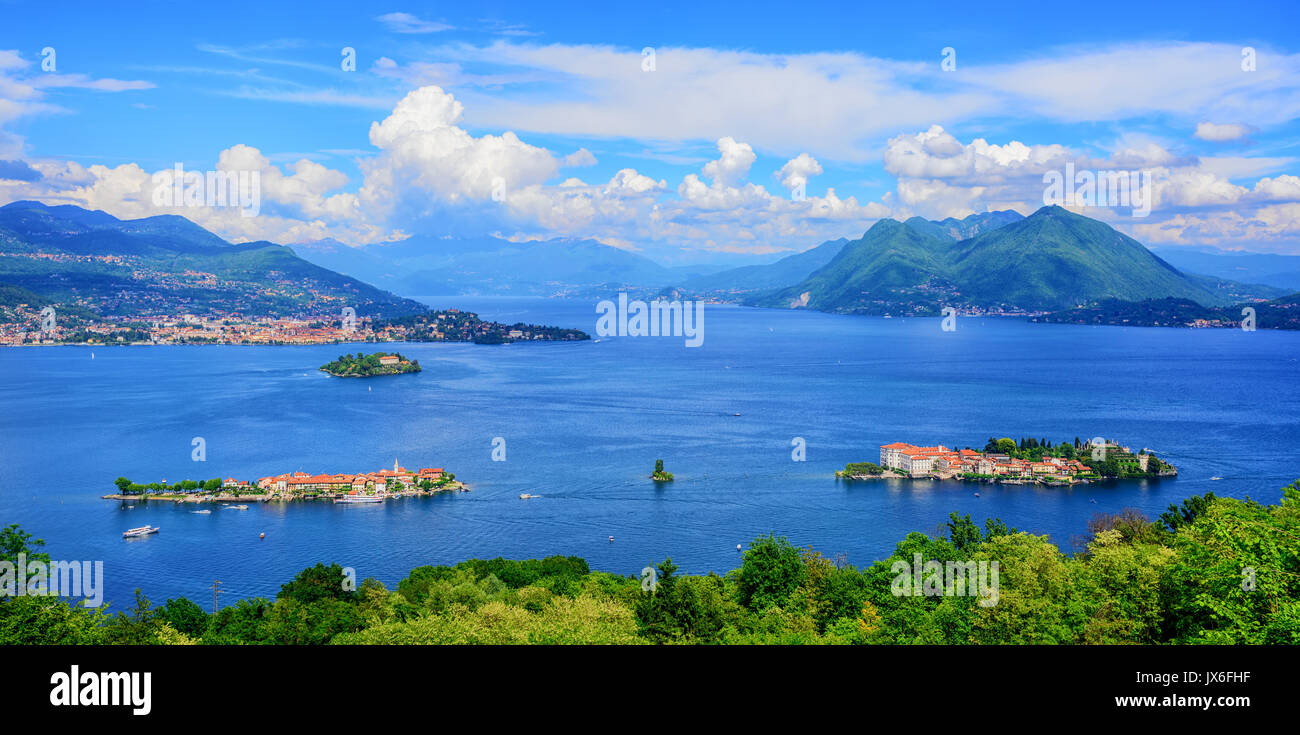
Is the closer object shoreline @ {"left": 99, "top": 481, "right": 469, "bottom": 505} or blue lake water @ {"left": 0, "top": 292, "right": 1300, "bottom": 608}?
blue lake water @ {"left": 0, "top": 292, "right": 1300, "bottom": 608}

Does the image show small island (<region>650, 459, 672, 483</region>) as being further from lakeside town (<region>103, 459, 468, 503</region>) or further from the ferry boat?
the ferry boat

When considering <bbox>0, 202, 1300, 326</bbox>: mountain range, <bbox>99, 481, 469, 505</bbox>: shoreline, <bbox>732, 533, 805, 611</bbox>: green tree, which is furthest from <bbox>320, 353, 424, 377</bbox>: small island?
<bbox>0, 202, 1300, 326</bbox>: mountain range

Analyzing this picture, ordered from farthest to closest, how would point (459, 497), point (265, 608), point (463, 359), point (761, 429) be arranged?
point (463, 359) < point (761, 429) < point (459, 497) < point (265, 608)

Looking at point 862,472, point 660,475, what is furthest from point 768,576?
point 862,472

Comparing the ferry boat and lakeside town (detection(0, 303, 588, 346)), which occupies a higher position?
lakeside town (detection(0, 303, 588, 346))

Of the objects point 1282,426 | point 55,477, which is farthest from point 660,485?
point 1282,426
